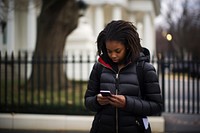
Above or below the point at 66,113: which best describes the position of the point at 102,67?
above

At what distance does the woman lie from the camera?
276 cm

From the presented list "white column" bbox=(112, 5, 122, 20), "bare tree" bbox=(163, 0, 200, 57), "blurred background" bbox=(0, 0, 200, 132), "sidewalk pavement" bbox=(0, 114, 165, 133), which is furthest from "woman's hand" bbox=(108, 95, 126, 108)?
"bare tree" bbox=(163, 0, 200, 57)

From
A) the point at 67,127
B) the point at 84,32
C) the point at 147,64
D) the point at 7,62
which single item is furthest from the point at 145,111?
the point at 84,32

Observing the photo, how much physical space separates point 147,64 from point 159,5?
6145cm

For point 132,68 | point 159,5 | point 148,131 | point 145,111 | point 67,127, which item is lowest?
point 67,127

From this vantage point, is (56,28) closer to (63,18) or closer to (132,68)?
(63,18)

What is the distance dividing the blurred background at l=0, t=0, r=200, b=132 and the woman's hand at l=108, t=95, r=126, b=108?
4.06ft

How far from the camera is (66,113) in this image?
866 cm

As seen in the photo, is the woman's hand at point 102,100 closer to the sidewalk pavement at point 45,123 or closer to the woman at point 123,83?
the woman at point 123,83

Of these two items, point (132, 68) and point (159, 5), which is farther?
point (159, 5)

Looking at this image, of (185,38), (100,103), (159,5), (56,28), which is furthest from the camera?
(159,5)

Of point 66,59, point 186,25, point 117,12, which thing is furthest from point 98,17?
point 66,59

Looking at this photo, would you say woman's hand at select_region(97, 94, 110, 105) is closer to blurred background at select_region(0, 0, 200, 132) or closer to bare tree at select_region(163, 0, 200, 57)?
blurred background at select_region(0, 0, 200, 132)

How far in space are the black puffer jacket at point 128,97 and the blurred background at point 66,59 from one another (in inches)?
40.6
